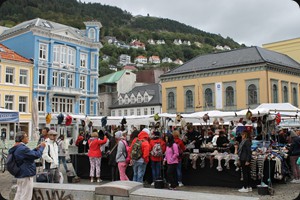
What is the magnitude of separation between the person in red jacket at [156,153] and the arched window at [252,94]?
29472 millimetres

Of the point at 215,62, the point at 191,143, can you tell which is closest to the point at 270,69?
the point at 215,62

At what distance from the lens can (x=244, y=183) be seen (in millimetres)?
11227

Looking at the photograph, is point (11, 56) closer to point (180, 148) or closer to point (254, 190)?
point (180, 148)

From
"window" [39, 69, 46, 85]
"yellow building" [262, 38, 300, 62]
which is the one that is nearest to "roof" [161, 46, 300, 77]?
"yellow building" [262, 38, 300, 62]

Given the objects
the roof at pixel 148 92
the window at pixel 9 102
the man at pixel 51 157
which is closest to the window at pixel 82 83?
the roof at pixel 148 92

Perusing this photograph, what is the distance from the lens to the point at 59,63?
44.5 m

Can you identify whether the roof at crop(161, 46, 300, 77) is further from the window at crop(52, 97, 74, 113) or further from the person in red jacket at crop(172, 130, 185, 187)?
the person in red jacket at crop(172, 130, 185, 187)

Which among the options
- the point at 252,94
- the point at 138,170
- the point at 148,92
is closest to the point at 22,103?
the point at 148,92

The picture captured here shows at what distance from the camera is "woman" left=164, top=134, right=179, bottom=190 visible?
1163 centimetres

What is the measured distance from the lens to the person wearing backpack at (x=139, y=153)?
11562mm

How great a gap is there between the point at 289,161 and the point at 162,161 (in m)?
5.18

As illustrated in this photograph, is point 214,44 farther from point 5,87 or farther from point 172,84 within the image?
point 5,87

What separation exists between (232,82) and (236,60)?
2786 mm

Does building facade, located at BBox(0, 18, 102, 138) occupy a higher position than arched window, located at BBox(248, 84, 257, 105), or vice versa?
building facade, located at BBox(0, 18, 102, 138)
